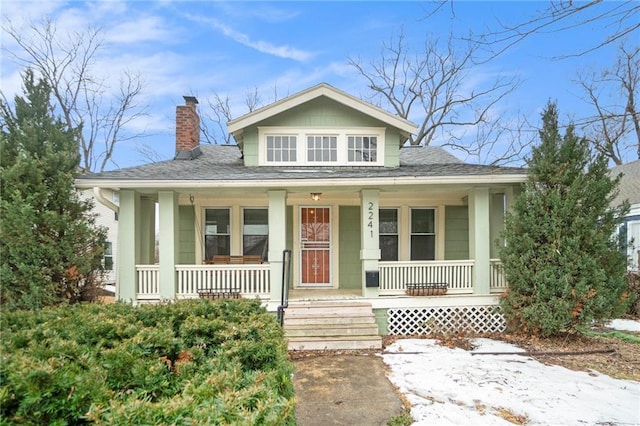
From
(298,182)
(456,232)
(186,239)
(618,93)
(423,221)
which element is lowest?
(186,239)

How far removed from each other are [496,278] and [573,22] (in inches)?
191

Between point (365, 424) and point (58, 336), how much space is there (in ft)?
9.31

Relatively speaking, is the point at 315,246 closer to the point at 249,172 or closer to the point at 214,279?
the point at 249,172

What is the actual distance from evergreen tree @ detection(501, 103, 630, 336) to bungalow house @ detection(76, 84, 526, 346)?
2.18ft

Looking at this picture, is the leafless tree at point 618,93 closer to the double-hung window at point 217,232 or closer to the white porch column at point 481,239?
the white porch column at point 481,239

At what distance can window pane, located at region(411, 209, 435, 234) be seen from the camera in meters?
8.98

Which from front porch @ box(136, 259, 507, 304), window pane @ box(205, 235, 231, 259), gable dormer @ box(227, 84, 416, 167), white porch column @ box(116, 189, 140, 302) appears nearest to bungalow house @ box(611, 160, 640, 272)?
front porch @ box(136, 259, 507, 304)

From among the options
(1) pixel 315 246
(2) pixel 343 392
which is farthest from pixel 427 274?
(2) pixel 343 392

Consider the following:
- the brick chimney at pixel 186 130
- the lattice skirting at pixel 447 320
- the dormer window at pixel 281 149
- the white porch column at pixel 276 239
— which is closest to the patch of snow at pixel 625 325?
the lattice skirting at pixel 447 320

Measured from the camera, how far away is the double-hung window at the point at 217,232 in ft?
28.6

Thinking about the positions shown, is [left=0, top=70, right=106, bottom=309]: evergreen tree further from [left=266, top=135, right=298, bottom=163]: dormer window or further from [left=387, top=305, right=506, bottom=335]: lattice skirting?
[left=387, top=305, right=506, bottom=335]: lattice skirting

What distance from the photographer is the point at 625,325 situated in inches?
314

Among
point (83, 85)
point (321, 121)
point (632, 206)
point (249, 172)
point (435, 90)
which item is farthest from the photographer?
point (435, 90)

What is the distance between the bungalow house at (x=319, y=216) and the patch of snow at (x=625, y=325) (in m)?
3.08
